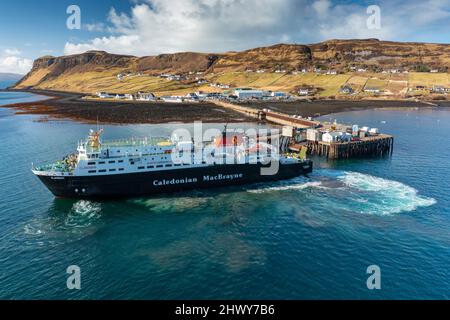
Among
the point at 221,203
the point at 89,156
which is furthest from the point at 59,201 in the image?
the point at 221,203

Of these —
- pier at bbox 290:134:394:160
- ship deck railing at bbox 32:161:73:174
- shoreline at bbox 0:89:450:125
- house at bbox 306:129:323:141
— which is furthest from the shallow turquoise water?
shoreline at bbox 0:89:450:125

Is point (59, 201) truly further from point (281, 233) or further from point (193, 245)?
point (281, 233)

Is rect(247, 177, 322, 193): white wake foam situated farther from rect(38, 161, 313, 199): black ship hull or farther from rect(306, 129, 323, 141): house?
rect(306, 129, 323, 141): house

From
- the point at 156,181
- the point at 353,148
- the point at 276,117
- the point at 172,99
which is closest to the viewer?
the point at 156,181

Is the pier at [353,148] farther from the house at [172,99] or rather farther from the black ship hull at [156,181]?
the house at [172,99]

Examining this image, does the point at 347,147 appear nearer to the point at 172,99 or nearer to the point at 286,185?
the point at 286,185

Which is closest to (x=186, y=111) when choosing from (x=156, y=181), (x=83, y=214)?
(x=156, y=181)
